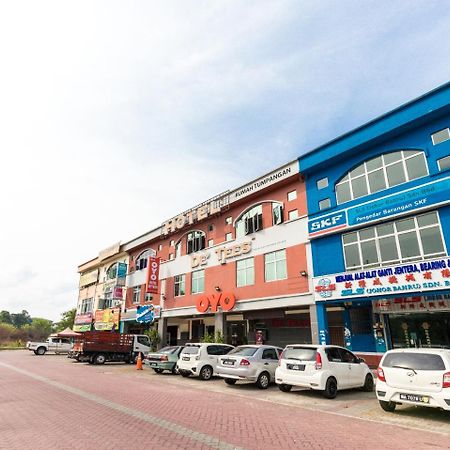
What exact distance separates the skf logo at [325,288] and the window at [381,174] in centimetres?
453

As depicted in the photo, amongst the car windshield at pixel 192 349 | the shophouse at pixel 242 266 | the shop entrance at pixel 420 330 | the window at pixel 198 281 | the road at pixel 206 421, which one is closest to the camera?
the road at pixel 206 421

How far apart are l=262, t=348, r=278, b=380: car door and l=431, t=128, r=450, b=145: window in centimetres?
1218

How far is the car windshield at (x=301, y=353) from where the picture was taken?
11.6 metres

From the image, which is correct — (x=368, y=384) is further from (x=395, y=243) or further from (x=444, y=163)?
(x=444, y=163)

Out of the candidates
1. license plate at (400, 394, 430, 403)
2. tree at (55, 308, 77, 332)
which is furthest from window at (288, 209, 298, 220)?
tree at (55, 308, 77, 332)

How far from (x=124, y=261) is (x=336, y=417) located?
34883 millimetres

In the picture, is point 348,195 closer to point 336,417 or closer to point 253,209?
point 253,209

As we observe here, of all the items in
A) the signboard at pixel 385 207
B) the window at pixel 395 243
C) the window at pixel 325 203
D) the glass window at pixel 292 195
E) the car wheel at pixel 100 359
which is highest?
the glass window at pixel 292 195

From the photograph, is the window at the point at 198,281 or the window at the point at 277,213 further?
the window at the point at 198,281

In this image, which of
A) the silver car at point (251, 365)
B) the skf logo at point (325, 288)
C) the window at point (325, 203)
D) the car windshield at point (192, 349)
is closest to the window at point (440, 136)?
the window at point (325, 203)

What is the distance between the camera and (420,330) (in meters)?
17.0

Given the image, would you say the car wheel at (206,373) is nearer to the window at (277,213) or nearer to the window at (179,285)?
the window at (277,213)

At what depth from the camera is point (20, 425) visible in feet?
24.3

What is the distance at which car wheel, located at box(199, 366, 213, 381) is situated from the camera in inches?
644
